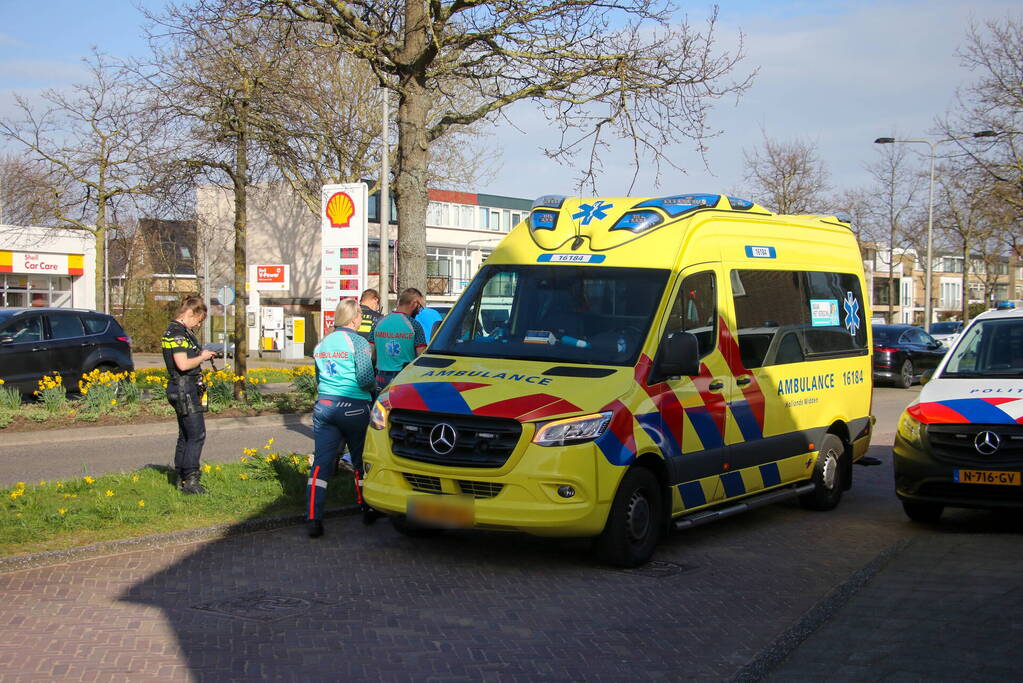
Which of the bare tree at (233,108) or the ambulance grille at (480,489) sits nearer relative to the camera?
the ambulance grille at (480,489)

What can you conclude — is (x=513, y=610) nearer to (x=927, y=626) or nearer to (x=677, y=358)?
(x=677, y=358)

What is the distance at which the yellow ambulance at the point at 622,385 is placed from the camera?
6.88 meters

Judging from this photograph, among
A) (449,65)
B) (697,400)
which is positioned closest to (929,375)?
(697,400)

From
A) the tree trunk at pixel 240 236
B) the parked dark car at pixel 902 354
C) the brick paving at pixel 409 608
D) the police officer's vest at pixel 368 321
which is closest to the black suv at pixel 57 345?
the tree trunk at pixel 240 236

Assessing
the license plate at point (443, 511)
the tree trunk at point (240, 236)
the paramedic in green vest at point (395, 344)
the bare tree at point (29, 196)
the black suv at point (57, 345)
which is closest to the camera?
the license plate at point (443, 511)

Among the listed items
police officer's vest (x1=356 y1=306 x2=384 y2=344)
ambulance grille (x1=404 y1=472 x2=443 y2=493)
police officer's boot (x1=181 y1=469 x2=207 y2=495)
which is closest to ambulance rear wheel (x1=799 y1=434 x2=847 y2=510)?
ambulance grille (x1=404 y1=472 x2=443 y2=493)

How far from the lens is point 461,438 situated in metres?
6.96

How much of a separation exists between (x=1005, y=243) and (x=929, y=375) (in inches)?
1129

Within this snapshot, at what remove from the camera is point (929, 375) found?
9.89m

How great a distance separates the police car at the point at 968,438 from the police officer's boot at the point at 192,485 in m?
Answer: 5.89

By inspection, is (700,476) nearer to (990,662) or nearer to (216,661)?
(990,662)

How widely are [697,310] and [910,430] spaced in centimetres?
222

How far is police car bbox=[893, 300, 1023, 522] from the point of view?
26.6 feet

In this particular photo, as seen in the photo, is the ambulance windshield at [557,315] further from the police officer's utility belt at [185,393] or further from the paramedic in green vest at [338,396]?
the police officer's utility belt at [185,393]
